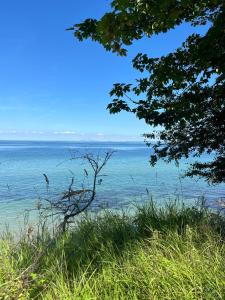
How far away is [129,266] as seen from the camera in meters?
4.93

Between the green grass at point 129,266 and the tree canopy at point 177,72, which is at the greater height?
the tree canopy at point 177,72

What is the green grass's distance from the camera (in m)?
4.44

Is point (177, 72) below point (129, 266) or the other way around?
the other way around

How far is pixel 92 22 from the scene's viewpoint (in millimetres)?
5531

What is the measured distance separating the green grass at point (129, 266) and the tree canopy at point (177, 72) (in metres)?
2.07

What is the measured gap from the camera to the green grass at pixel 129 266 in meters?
4.44

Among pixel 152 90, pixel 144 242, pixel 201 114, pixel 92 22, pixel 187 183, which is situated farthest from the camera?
pixel 187 183

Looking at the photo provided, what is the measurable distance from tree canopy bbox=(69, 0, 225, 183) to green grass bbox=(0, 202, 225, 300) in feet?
6.78

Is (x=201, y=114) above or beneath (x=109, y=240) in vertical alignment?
above

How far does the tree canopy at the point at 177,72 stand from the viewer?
487 cm

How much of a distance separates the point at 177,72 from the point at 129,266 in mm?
3396

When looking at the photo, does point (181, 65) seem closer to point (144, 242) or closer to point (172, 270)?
point (144, 242)

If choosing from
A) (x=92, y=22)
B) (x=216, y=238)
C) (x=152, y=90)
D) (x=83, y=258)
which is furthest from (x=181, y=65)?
(x=83, y=258)

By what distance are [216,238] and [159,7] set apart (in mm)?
3249
